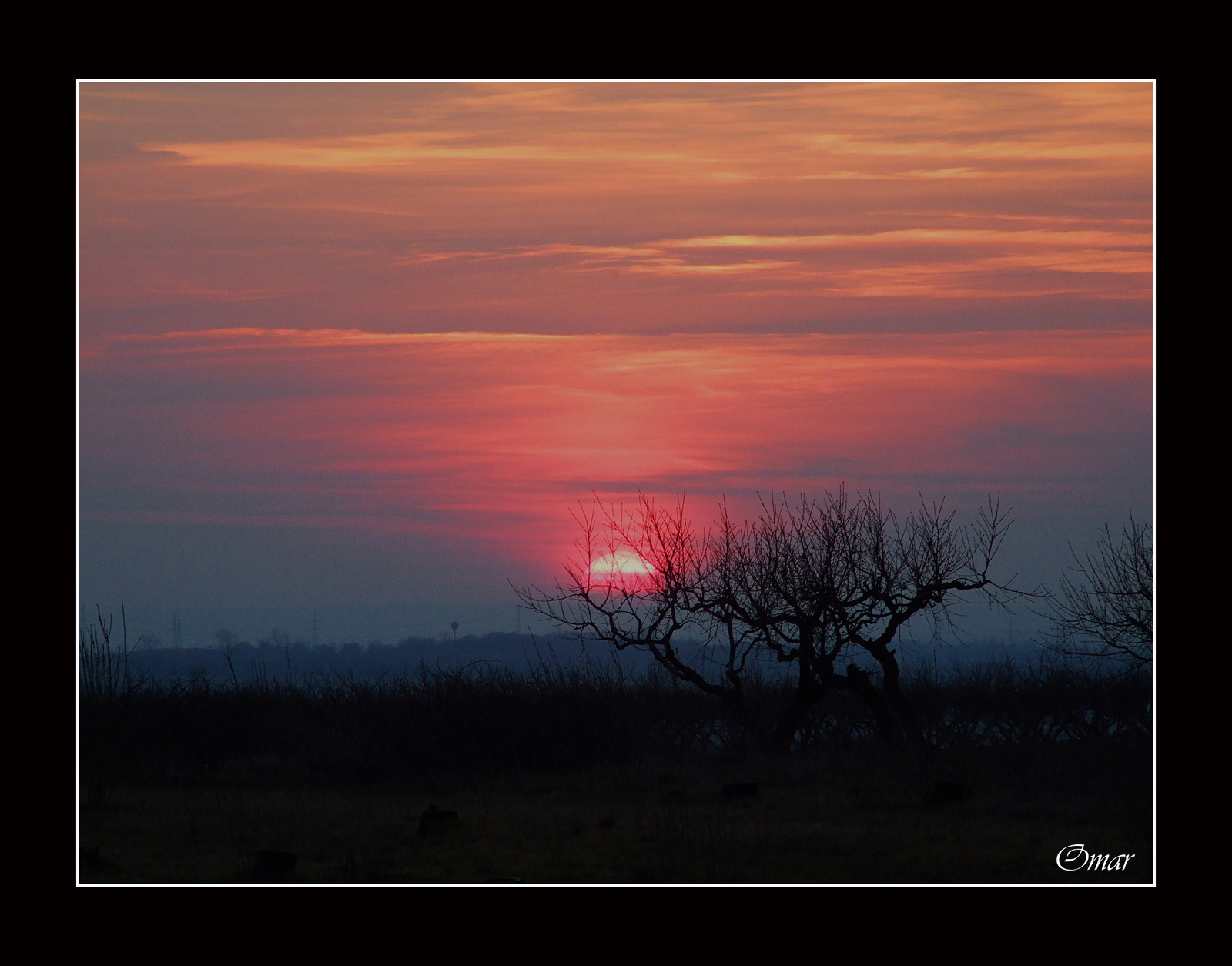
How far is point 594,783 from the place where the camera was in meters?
16.2

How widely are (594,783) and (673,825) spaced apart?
4.75 m

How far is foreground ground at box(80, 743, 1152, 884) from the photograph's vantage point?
10305mm

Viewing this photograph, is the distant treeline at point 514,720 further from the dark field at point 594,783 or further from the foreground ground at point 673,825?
the foreground ground at point 673,825

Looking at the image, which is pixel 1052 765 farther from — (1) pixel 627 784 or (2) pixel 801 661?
(1) pixel 627 784

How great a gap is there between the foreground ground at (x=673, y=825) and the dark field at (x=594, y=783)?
0.05 metres

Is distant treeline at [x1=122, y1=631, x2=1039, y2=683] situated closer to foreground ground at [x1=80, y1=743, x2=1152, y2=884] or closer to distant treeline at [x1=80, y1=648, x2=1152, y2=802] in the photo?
distant treeline at [x1=80, y1=648, x2=1152, y2=802]

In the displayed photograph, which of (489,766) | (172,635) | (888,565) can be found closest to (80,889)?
(489,766)

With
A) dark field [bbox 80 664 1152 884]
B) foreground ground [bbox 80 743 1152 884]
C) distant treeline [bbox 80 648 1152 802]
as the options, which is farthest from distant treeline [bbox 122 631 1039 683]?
foreground ground [bbox 80 743 1152 884]

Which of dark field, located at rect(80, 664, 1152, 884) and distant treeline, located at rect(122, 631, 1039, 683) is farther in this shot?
distant treeline, located at rect(122, 631, 1039, 683)

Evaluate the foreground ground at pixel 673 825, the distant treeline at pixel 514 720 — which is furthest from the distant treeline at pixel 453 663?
the foreground ground at pixel 673 825

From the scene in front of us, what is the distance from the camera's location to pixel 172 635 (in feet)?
129

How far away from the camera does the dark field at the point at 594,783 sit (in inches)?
417

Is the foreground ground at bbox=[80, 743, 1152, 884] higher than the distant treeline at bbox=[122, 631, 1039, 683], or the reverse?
the distant treeline at bbox=[122, 631, 1039, 683]

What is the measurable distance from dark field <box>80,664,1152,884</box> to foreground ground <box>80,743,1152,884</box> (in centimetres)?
5
